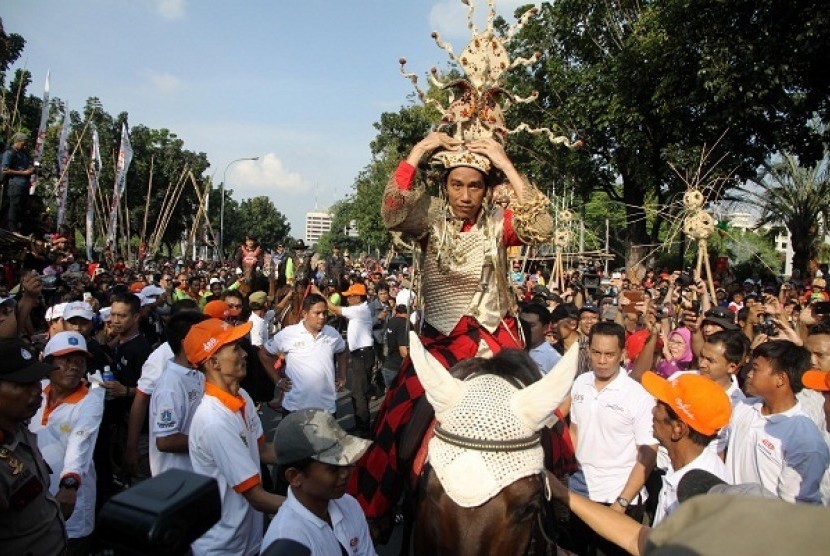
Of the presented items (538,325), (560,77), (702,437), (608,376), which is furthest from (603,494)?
(560,77)

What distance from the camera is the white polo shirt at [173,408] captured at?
4.29 meters

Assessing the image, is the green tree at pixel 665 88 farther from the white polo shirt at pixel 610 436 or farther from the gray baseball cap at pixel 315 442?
the gray baseball cap at pixel 315 442

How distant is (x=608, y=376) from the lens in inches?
200

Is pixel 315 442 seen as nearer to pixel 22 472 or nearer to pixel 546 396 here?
pixel 546 396

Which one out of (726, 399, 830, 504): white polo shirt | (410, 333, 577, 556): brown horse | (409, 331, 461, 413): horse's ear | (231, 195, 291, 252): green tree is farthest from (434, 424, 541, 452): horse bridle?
(231, 195, 291, 252): green tree

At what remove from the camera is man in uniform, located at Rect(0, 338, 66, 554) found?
10.4 ft

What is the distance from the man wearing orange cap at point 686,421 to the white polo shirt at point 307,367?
4.37 meters

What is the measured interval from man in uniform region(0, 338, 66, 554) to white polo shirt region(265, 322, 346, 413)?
4.03 m


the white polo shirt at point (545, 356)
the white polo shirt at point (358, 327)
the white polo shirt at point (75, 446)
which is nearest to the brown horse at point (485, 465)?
the white polo shirt at point (75, 446)

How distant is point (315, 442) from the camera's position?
308 centimetres

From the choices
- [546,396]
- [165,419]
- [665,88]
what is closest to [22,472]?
[165,419]

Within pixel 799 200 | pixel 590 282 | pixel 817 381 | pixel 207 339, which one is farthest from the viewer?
pixel 799 200

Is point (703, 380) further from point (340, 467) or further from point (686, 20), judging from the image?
point (686, 20)

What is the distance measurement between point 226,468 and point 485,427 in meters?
1.76
